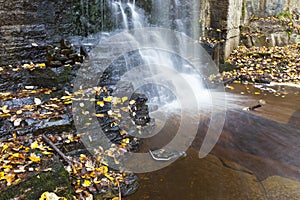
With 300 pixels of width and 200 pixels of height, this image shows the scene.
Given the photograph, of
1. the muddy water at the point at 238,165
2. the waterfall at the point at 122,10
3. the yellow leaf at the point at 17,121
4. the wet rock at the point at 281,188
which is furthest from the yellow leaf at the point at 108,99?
the waterfall at the point at 122,10

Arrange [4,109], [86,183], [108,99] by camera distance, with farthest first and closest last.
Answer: [108,99]
[4,109]
[86,183]

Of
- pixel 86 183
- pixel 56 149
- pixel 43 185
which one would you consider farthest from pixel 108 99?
pixel 43 185

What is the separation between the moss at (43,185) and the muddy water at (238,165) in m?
0.84

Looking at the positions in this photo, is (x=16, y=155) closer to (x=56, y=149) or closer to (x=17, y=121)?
(x=56, y=149)

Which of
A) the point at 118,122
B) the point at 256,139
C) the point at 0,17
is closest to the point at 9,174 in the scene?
the point at 118,122

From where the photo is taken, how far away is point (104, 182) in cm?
319

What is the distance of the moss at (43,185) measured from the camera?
2.51 metres

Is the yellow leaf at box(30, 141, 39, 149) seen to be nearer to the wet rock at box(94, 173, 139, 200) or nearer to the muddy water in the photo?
the wet rock at box(94, 173, 139, 200)

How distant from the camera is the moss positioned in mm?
2508

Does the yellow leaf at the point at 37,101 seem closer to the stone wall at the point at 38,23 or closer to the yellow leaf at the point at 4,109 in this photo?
the yellow leaf at the point at 4,109

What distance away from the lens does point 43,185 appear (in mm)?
2680

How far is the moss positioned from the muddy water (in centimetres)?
84

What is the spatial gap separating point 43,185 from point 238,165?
285 cm

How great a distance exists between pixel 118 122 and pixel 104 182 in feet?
4.62
